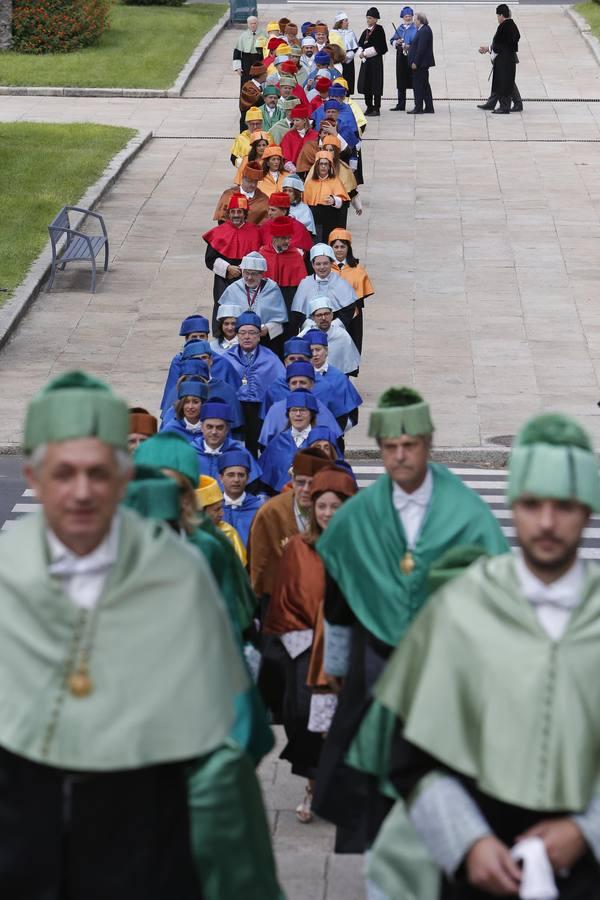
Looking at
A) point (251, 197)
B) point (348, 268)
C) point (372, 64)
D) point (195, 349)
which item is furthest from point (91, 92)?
point (195, 349)

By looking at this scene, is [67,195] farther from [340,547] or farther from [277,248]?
[340,547]

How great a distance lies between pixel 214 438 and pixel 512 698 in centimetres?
751

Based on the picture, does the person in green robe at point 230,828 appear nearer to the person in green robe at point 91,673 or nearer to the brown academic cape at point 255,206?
the person in green robe at point 91,673

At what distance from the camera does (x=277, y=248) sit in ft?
61.9

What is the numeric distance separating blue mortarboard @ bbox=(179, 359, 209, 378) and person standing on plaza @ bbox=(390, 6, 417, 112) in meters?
25.1

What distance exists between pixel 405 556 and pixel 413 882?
1.93 meters

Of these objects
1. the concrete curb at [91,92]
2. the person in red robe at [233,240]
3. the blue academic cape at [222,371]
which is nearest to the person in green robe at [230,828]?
the blue academic cape at [222,371]

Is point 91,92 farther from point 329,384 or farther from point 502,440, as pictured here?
point 329,384

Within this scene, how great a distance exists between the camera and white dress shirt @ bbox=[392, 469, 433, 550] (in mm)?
7180

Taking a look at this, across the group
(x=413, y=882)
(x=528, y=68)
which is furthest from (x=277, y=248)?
(x=528, y=68)

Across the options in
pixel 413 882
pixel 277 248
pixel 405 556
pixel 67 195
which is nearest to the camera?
pixel 413 882

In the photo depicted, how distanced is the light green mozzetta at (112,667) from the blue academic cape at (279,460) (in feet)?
24.9

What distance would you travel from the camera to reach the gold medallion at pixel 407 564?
7.13m

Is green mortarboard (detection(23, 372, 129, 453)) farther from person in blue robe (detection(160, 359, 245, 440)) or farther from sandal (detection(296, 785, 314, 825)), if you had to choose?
person in blue robe (detection(160, 359, 245, 440))
